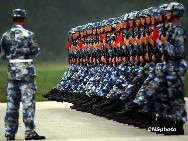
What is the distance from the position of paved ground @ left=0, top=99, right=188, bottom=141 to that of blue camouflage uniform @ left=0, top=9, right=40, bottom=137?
1.14 ft

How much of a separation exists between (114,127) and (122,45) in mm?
1850

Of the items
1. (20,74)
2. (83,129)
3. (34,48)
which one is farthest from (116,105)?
(20,74)

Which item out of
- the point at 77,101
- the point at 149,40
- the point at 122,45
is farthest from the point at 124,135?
the point at 77,101

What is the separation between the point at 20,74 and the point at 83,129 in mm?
2037

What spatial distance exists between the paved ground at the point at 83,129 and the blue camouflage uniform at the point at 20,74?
0.35m

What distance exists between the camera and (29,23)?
241 ft

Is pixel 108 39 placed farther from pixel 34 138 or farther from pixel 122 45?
pixel 34 138

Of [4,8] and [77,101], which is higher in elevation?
[4,8]

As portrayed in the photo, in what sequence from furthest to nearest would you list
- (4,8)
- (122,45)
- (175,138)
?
(4,8) < (122,45) < (175,138)

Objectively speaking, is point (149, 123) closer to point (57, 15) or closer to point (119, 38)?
point (119, 38)

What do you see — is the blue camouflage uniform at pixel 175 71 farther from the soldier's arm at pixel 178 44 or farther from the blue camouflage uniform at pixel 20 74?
the blue camouflage uniform at pixel 20 74

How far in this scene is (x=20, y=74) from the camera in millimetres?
13805

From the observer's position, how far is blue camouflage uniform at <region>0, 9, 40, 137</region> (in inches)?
544

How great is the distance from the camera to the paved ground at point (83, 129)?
539 inches
